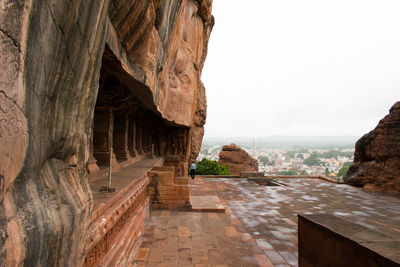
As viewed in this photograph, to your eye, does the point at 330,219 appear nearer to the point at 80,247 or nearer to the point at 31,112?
the point at 80,247

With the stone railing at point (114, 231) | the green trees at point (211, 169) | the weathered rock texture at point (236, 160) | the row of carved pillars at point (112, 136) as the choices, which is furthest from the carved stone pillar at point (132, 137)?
the weathered rock texture at point (236, 160)

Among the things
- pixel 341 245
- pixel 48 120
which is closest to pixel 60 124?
pixel 48 120

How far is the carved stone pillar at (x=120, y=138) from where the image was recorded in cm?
877

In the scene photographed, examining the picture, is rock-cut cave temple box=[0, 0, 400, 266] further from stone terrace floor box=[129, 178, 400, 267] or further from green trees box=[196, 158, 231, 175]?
green trees box=[196, 158, 231, 175]

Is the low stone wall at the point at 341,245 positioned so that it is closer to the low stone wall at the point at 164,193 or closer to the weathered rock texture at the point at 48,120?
the weathered rock texture at the point at 48,120

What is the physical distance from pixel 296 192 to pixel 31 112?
11.7 meters

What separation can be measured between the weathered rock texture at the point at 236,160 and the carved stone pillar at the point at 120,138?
51.3ft

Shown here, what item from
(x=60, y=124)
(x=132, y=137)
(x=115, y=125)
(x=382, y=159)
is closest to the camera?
(x=60, y=124)

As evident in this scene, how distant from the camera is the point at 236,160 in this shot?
77.0 feet

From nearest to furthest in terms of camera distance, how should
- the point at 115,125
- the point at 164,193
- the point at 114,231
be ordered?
the point at 114,231, the point at 164,193, the point at 115,125

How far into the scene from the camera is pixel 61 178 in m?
1.97

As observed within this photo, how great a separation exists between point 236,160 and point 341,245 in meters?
21.2

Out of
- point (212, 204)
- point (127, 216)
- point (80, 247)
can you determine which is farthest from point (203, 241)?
point (80, 247)

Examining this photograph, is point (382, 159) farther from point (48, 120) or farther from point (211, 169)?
point (48, 120)
